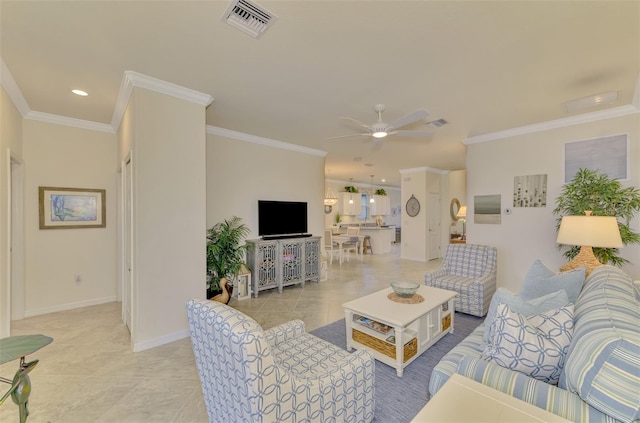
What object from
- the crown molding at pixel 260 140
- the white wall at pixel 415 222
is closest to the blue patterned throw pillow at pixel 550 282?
the crown molding at pixel 260 140

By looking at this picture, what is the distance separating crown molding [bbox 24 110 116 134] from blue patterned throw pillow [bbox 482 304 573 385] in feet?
17.0

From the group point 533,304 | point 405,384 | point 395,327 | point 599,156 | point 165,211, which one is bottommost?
point 405,384

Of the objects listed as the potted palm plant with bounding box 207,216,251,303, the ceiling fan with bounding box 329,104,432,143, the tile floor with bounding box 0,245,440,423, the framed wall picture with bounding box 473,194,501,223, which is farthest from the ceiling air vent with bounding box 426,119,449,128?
the potted palm plant with bounding box 207,216,251,303

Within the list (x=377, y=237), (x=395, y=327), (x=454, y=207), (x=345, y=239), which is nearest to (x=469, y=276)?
(x=395, y=327)

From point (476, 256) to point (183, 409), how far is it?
12.6 ft

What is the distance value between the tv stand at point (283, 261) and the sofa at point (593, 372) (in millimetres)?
3342

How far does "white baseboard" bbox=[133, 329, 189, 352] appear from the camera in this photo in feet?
8.55

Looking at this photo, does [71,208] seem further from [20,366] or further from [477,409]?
[477,409]

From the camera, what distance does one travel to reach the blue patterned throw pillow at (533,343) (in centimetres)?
128

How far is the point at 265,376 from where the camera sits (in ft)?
3.72

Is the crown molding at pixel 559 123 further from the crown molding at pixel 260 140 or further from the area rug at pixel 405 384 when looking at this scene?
the area rug at pixel 405 384

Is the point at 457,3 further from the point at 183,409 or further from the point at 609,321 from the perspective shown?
the point at 183,409

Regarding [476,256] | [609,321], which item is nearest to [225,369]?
[609,321]

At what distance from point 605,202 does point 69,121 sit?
715 cm
